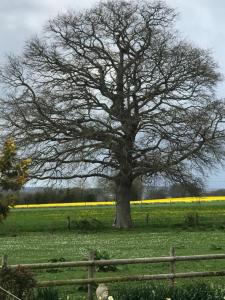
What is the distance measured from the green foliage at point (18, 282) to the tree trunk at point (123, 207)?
107 ft

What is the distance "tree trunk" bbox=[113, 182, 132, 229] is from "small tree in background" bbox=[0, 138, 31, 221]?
33398mm

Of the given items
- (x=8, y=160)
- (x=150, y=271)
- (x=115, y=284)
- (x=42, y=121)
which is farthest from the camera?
(x=42, y=121)

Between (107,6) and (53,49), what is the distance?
15.4 feet

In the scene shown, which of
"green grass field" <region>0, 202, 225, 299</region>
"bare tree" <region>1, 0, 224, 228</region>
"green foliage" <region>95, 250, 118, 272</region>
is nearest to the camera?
"green foliage" <region>95, 250, 118, 272</region>

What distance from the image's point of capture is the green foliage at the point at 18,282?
11.0 m

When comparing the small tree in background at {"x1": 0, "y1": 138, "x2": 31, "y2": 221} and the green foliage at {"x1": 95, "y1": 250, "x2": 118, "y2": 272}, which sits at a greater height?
the small tree in background at {"x1": 0, "y1": 138, "x2": 31, "y2": 221}

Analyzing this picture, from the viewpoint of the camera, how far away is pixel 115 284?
46.0ft

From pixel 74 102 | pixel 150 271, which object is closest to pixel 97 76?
pixel 74 102

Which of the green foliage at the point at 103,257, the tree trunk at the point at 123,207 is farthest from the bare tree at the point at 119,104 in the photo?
the green foliage at the point at 103,257

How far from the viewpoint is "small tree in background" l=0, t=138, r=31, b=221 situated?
10297mm

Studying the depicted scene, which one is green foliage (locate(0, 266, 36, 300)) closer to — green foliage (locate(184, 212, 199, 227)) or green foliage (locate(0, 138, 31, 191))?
green foliage (locate(0, 138, 31, 191))

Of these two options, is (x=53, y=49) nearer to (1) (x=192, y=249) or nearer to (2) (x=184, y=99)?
(2) (x=184, y=99)

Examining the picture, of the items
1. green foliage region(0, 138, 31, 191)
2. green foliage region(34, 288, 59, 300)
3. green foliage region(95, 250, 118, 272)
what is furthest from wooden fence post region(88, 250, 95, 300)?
green foliage region(0, 138, 31, 191)

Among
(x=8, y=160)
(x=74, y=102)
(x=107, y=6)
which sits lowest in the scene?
(x=8, y=160)
